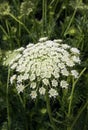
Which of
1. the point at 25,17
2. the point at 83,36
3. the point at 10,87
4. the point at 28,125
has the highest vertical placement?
the point at 25,17

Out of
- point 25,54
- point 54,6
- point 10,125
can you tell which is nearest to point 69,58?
point 25,54

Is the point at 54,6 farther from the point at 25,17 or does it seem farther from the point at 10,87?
the point at 10,87

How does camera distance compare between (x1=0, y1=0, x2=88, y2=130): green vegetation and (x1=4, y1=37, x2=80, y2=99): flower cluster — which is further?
(x1=0, y1=0, x2=88, y2=130): green vegetation

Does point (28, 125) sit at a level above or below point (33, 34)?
below

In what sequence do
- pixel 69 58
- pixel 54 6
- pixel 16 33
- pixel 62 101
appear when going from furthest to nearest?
pixel 54 6
pixel 16 33
pixel 62 101
pixel 69 58

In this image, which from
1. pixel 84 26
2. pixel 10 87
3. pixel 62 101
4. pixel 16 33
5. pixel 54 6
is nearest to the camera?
pixel 62 101

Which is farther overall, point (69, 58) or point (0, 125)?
point (0, 125)

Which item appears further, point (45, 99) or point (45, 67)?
point (45, 99)

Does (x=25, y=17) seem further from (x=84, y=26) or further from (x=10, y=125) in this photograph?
(x=10, y=125)

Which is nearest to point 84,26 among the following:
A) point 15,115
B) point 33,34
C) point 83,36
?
point 83,36

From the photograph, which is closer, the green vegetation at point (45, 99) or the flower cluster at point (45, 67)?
the flower cluster at point (45, 67)
